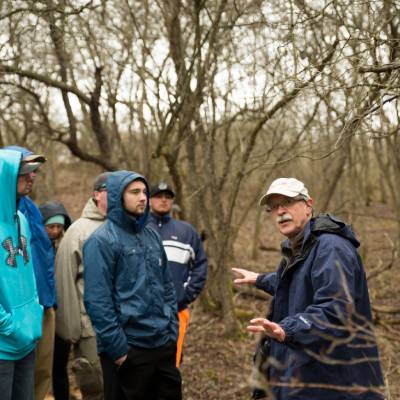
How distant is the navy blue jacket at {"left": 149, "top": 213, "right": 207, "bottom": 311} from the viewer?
505cm

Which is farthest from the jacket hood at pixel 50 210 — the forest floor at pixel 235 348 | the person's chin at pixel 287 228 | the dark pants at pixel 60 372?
the person's chin at pixel 287 228

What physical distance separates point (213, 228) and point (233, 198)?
0.65 meters

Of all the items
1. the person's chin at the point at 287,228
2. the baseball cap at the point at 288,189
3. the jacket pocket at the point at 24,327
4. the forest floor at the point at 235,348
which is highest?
the baseball cap at the point at 288,189

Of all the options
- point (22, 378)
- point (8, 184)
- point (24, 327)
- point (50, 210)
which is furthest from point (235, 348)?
point (8, 184)

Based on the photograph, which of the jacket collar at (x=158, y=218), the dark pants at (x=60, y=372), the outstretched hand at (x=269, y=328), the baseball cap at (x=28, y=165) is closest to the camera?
the outstretched hand at (x=269, y=328)

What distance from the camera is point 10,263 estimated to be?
303 centimetres

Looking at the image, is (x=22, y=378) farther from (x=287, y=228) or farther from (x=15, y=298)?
(x=287, y=228)

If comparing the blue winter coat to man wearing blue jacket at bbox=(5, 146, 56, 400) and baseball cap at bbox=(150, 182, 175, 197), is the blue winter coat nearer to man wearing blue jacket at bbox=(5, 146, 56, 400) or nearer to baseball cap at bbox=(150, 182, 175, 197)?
man wearing blue jacket at bbox=(5, 146, 56, 400)

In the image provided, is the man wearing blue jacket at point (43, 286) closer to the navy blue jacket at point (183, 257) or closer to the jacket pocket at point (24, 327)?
the jacket pocket at point (24, 327)

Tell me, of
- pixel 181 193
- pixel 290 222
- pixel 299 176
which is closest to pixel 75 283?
pixel 290 222

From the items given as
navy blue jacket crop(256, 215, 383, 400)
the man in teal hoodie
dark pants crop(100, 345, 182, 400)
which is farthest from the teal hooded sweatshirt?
navy blue jacket crop(256, 215, 383, 400)

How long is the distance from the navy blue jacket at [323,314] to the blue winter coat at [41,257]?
197 centimetres

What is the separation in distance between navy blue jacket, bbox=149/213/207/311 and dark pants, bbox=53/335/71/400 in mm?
1149

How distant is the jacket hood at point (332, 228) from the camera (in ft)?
8.78
